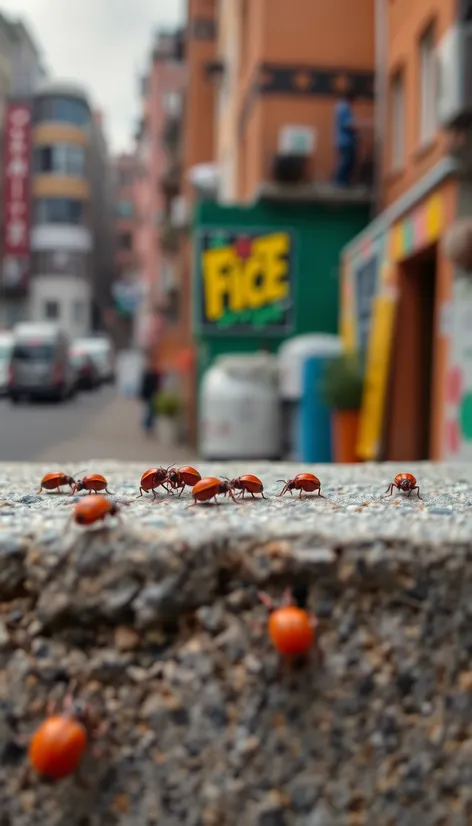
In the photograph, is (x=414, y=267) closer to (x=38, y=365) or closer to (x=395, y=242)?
(x=395, y=242)

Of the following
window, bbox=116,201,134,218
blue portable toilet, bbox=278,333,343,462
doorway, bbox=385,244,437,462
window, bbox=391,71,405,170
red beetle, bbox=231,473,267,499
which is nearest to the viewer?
red beetle, bbox=231,473,267,499

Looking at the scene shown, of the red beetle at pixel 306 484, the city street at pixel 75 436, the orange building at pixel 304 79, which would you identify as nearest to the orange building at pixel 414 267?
the orange building at pixel 304 79

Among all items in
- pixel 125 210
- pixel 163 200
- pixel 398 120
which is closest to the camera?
pixel 398 120

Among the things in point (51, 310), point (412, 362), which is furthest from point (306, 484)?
point (51, 310)

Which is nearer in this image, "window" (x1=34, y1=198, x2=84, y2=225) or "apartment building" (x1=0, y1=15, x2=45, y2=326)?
"apartment building" (x1=0, y1=15, x2=45, y2=326)

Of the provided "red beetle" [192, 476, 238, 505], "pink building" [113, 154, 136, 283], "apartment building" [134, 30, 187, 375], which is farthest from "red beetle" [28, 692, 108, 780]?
"pink building" [113, 154, 136, 283]

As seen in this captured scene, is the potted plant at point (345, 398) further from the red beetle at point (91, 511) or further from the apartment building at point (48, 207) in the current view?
the apartment building at point (48, 207)

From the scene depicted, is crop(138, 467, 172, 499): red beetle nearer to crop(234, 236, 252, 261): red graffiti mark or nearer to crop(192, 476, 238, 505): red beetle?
crop(192, 476, 238, 505): red beetle
